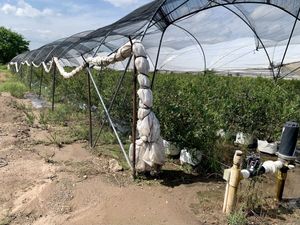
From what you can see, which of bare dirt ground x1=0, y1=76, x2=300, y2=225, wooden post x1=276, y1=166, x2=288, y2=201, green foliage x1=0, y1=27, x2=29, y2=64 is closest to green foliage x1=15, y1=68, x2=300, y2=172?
bare dirt ground x1=0, y1=76, x2=300, y2=225

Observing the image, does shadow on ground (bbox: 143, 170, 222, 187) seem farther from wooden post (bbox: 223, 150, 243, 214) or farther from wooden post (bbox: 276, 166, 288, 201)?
wooden post (bbox: 223, 150, 243, 214)

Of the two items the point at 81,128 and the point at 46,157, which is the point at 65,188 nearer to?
the point at 46,157

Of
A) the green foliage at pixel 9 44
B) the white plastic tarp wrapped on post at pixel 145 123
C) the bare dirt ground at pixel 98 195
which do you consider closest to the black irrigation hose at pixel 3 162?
the bare dirt ground at pixel 98 195

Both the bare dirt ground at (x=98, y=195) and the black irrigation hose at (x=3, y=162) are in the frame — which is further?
the black irrigation hose at (x=3, y=162)

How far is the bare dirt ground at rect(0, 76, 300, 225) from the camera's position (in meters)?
3.51

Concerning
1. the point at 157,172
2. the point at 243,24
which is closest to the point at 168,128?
the point at 157,172

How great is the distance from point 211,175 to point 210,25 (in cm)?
569

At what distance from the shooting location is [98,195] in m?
4.03

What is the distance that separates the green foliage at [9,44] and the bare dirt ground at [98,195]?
49781 millimetres

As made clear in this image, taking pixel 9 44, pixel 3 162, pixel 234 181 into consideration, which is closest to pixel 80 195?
pixel 234 181

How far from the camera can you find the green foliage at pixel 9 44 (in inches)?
1998

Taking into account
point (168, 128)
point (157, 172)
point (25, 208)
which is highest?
point (168, 128)

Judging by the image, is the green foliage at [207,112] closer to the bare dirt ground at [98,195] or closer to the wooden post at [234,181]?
the bare dirt ground at [98,195]

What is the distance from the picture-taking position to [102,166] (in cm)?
511
